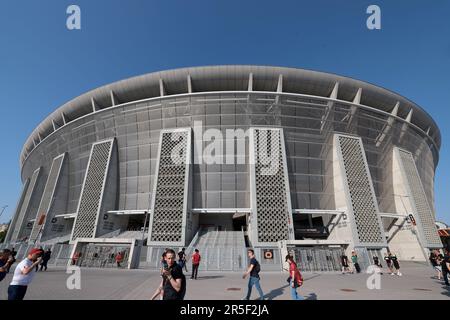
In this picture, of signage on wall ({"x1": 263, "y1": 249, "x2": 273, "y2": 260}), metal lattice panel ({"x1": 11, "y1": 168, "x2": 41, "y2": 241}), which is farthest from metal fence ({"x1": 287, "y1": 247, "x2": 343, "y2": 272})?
metal lattice panel ({"x1": 11, "y1": 168, "x2": 41, "y2": 241})

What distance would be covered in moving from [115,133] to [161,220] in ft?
44.7

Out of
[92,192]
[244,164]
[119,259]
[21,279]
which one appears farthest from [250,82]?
[21,279]

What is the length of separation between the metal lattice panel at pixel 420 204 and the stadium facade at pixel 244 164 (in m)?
0.18

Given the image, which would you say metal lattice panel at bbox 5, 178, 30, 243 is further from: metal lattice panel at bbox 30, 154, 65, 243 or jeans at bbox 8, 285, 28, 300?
jeans at bbox 8, 285, 28, 300

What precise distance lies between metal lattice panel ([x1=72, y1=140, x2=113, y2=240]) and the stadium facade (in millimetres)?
130

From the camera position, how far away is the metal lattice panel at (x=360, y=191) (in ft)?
72.0

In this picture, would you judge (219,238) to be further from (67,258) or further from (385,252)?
(385,252)

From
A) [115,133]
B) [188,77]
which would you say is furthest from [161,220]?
[188,77]

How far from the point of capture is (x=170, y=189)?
23.1 m

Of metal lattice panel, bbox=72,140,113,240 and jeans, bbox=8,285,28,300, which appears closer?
jeans, bbox=8,285,28,300

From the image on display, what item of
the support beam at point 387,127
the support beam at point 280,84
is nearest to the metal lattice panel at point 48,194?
the support beam at point 280,84

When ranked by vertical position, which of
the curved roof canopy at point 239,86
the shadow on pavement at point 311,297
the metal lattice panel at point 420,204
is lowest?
the shadow on pavement at point 311,297

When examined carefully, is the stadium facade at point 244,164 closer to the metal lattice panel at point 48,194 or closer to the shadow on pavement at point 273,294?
the metal lattice panel at point 48,194

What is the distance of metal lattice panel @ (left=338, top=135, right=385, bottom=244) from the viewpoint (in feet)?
72.0
